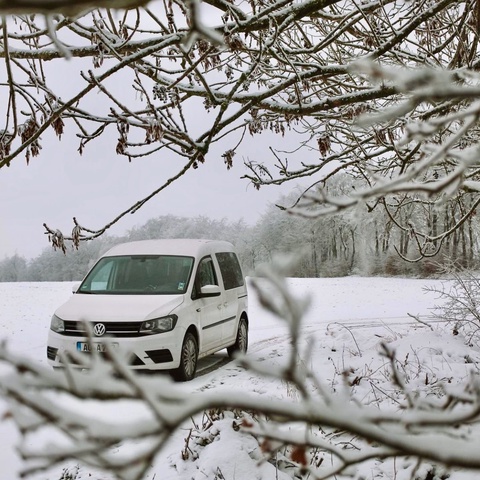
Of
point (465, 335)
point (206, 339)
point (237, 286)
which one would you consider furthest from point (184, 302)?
point (465, 335)

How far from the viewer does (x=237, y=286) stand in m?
9.53

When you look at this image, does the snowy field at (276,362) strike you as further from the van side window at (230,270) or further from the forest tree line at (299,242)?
the forest tree line at (299,242)

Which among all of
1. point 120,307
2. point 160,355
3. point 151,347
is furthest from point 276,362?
point 120,307

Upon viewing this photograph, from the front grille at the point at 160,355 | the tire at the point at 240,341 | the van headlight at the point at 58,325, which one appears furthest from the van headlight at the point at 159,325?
the tire at the point at 240,341

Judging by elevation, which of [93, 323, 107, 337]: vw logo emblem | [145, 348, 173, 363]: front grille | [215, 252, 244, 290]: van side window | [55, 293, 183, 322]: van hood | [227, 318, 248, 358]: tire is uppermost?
[215, 252, 244, 290]: van side window

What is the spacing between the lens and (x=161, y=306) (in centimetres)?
714

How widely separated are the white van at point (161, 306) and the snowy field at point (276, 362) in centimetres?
46

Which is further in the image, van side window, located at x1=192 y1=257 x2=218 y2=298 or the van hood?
van side window, located at x1=192 y1=257 x2=218 y2=298

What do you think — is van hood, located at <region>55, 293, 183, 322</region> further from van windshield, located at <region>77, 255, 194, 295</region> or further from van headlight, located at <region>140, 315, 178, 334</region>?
van windshield, located at <region>77, 255, 194, 295</region>

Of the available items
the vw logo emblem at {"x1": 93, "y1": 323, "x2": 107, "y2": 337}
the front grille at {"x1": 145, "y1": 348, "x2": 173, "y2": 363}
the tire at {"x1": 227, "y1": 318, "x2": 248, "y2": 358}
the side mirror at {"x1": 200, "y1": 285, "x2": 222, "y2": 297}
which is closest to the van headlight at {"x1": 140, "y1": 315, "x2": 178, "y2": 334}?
the front grille at {"x1": 145, "y1": 348, "x2": 173, "y2": 363}

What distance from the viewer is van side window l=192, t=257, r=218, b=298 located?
25.9 feet

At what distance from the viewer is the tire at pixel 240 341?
30.8ft

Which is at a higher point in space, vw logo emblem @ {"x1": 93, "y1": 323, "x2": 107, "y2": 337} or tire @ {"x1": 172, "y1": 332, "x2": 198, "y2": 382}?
vw logo emblem @ {"x1": 93, "y1": 323, "x2": 107, "y2": 337}

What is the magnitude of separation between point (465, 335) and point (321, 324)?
16.8ft
